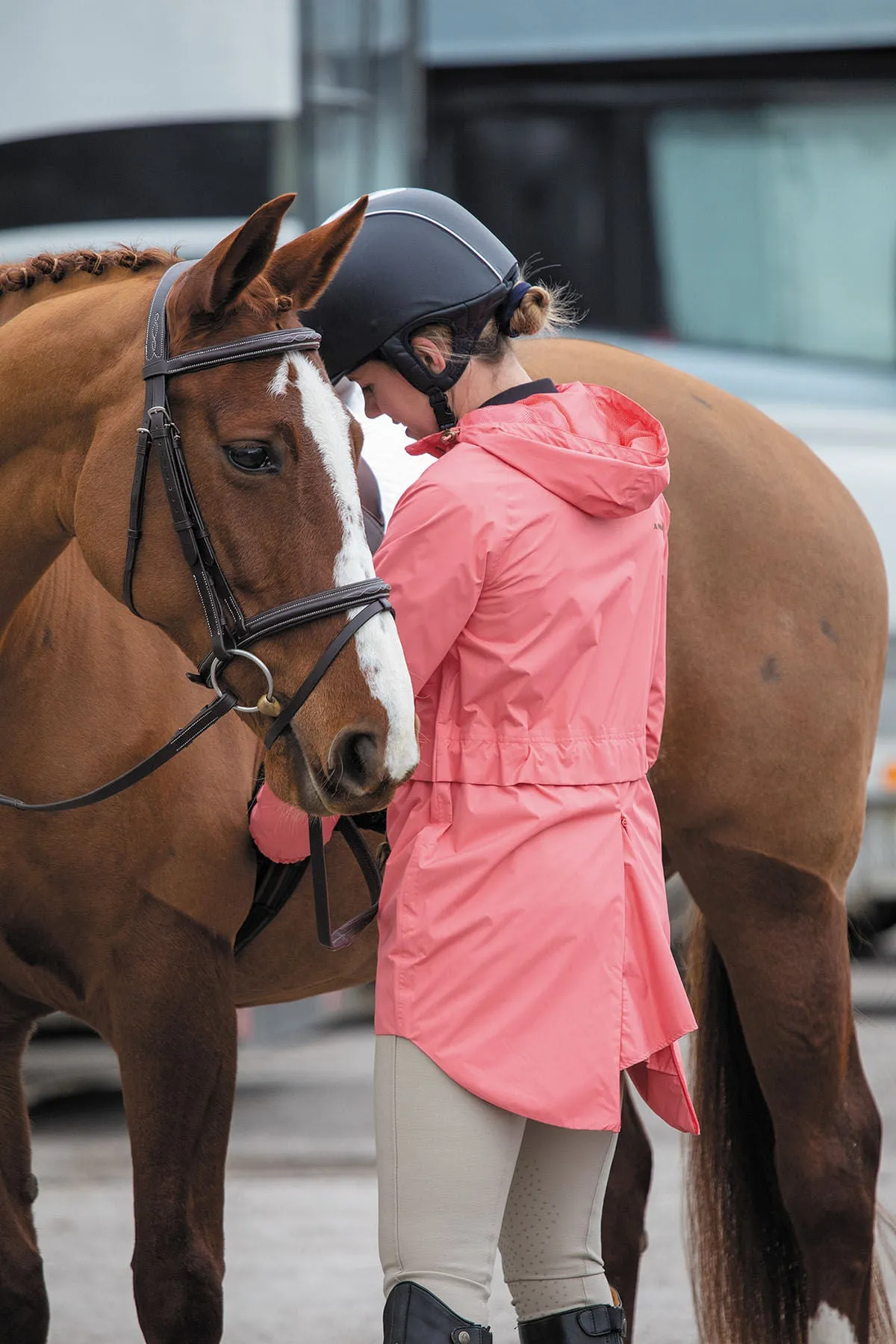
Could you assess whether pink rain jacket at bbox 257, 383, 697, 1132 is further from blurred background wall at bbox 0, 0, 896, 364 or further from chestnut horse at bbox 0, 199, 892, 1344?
blurred background wall at bbox 0, 0, 896, 364

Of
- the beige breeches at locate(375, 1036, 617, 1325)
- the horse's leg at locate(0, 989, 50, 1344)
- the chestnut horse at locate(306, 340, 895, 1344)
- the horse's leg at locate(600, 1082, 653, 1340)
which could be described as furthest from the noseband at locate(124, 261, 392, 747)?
the horse's leg at locate(600, 1082, 653, 1340)

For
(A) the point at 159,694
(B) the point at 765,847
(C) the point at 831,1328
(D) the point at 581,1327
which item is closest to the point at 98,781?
(A) the point at 159,694

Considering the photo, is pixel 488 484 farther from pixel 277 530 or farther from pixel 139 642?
pixel 139 642

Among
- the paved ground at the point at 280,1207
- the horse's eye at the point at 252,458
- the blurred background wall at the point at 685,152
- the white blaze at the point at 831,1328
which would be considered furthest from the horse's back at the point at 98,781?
the blurred background wall at the point at 685,152

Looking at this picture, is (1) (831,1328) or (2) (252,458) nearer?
(2) (252,458)

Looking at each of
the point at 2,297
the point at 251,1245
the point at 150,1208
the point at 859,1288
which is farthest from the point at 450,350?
the point at 251,1245

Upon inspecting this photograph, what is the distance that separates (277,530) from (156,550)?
0.17 meters

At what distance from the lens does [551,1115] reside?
5.90 ft

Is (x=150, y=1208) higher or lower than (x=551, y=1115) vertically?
lower

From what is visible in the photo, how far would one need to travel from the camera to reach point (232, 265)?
6.10ft

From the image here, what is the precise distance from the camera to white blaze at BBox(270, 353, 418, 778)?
1768 millimetres

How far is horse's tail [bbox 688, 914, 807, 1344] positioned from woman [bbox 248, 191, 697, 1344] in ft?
3.66

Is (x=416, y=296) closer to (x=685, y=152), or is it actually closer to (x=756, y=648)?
(x=756, y=648)

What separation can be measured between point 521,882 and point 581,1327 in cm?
57
